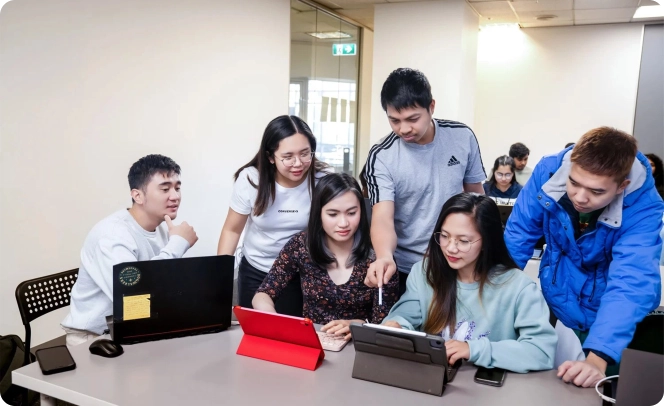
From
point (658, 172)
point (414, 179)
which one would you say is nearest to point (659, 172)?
point (658, 172)

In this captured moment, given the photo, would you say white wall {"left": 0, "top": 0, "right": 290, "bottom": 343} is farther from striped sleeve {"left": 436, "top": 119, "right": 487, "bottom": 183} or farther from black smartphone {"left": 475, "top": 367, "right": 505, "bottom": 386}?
black smartphone {"left": 475, "top": 367, "right": 505, "bottom": 386}

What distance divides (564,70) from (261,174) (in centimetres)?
649

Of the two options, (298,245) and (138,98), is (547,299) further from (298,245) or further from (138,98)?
(138,98)

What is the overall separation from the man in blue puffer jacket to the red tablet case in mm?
678

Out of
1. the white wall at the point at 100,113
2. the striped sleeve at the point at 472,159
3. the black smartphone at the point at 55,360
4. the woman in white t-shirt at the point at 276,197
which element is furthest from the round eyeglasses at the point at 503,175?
the black smartphone at the point at 55,360

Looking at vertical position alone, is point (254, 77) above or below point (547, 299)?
above

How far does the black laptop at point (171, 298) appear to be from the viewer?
65.9 inches

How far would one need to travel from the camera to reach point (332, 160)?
22.9ft

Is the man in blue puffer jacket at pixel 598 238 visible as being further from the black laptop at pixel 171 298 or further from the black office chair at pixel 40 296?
the black office chair at pixel 40 296

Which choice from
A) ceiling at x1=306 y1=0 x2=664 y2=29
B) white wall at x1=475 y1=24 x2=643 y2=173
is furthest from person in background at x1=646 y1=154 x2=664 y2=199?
white wall at x1=475 y1=24 x2=643 y2=173

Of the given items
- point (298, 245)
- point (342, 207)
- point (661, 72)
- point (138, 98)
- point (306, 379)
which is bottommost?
point (306, 379)

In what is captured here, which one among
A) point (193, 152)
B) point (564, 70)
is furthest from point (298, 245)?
point (564, 70)

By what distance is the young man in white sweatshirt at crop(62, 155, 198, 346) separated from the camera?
199 centimetres

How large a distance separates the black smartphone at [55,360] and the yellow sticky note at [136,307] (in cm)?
19
